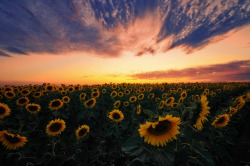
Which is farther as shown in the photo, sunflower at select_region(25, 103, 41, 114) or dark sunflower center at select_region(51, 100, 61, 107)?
dark sunflower center at select_region(51, 100, 61, 107)

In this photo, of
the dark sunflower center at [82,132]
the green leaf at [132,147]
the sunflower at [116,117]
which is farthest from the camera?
the sunflower at [116,117]

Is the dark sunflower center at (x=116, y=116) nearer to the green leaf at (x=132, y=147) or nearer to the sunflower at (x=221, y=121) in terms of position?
the green leaf at (x=132, y=147)

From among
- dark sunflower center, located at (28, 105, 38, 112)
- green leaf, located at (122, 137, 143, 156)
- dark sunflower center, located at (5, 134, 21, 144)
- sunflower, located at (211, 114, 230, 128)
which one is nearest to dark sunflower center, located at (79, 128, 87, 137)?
dark sunflower center, located at (5, 134, 21, 144)

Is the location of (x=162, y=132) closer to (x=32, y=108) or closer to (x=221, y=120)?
(x=221, y=120)

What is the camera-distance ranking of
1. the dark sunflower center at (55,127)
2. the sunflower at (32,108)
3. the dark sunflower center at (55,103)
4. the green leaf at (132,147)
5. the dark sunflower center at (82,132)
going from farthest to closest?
the dark sunflower center at (55,103) → the sunflower at (32,108) → the dark sunflower center at (55,127) → the dark sunflower center at (82,132) → the green leaf at (132,147)

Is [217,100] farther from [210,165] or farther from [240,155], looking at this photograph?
[210,165]

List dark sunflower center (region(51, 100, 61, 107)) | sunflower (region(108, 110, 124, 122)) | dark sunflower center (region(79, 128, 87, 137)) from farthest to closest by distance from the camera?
dark sunflower center (region(51, 100, 61, 107)), sunflower (region(108, 110, 124, 122)), dark sunflower center (region(79, 128, 87, 137))

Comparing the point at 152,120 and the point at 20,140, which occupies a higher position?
the point at 152,120

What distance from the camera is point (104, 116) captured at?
25.0ft

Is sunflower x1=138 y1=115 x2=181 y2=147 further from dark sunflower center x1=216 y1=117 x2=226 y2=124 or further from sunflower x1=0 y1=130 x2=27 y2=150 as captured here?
sunflower x1=0 y1=130 x2=27 y2=150

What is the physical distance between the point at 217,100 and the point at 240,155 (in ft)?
29.2

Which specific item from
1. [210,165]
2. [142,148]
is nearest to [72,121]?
[142,148]

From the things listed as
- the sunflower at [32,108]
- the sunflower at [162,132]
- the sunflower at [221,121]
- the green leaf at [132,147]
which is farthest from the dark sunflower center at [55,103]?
the sunflower at [221,121]

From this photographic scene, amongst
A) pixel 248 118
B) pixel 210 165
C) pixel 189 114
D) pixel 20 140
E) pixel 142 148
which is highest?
pixel 189 114
